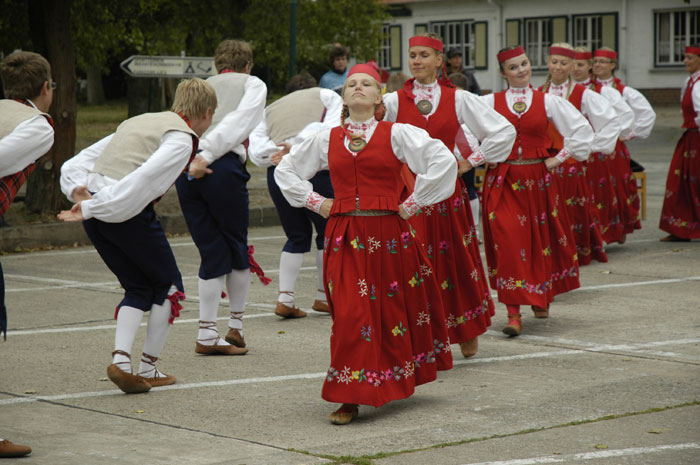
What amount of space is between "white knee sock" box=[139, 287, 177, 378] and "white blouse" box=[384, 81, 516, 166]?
2005 millimetres

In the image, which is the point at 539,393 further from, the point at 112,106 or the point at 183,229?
the point at 112,106

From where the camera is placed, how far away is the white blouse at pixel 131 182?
5684mm

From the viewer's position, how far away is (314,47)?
39.8 m

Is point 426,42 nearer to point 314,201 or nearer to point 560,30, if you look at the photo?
point 314,201

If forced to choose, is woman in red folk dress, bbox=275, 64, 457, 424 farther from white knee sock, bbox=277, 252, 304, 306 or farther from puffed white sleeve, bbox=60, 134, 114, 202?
white knee sock, bbox=277, 252, 304, 306

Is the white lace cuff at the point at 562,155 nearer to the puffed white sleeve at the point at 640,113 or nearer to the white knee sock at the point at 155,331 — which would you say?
the white knee sock at the point at 155,331

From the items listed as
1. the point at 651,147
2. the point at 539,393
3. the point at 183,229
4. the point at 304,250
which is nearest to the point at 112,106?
the point at 651,147

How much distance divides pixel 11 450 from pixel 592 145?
5.96 m

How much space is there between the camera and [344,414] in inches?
217

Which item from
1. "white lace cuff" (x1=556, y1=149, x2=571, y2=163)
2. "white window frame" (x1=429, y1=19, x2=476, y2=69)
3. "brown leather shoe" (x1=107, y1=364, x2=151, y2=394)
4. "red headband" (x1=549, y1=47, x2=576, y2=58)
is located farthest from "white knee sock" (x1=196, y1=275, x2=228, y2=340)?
"white window frame" (x1=429, y1=19, x2=476, y2=69)

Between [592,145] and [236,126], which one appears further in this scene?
[592,145]

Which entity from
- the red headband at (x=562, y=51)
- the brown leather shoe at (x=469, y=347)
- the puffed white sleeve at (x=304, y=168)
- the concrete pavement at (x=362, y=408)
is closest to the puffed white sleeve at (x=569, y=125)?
the concrete pavement at (x=362, y=408)

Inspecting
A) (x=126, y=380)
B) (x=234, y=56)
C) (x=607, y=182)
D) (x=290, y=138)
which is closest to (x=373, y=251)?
(x=126, y=380)

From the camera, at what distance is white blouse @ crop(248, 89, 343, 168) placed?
28.0ft
